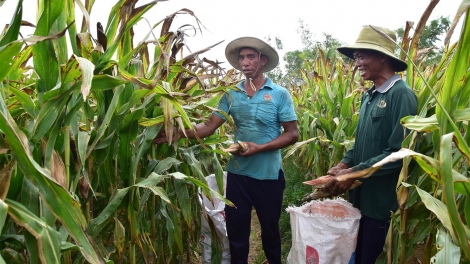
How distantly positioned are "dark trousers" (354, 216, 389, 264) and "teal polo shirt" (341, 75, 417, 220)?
40 mm

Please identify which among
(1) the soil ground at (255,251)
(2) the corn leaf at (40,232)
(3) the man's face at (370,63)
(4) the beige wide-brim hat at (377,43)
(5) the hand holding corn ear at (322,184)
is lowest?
(1) the soil ground at (255,251)

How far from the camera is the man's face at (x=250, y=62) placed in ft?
7.96

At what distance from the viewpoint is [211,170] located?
2.93 m

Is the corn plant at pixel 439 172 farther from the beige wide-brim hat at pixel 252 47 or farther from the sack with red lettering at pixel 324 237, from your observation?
the beige wide-brim hat at pixel 252 47

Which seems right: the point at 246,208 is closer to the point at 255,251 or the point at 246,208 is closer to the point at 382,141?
the point at 382,141

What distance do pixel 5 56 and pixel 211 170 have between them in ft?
6.81

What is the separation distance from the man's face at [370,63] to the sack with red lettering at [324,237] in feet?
2.08

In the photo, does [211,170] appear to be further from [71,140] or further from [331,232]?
[71,140]

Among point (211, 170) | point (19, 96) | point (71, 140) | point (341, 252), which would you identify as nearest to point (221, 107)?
point (211, 170)

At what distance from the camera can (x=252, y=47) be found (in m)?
2.44

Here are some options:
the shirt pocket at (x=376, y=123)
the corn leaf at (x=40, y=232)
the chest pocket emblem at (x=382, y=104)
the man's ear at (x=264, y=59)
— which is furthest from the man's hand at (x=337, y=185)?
the corn leaf at (x=40, y=232)

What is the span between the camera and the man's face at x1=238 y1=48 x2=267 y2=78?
2426 millimetres

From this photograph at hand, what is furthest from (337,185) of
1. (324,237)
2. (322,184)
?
(324,237)

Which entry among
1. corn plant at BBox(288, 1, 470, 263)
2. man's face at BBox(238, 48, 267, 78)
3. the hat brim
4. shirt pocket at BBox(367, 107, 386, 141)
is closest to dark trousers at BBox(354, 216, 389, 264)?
corn plant at BBox(288, 1, 470, 263)
